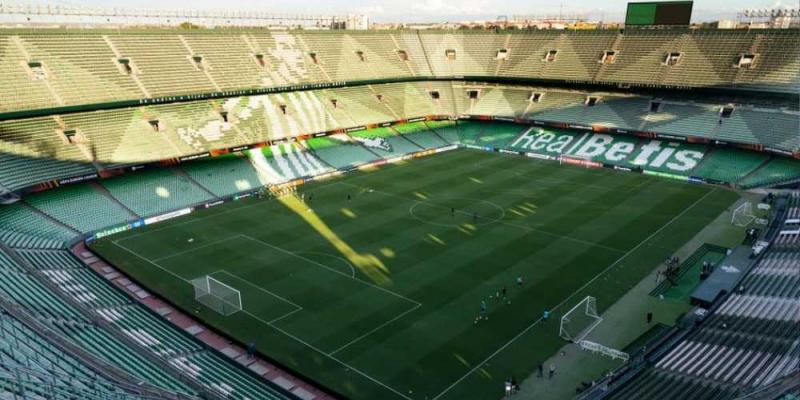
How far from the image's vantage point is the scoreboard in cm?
6016

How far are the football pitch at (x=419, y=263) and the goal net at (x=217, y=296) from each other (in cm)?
47

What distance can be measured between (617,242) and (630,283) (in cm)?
575

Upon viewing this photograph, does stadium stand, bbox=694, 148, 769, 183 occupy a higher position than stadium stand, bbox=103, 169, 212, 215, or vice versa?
stadium stand, bbox=103, 169, 212, 215

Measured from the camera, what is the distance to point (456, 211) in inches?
1610

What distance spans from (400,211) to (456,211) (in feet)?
13.8

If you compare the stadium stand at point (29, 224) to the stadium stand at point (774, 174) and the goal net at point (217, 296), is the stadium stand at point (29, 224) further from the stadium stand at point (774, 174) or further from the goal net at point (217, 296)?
the stadium stand at point (774, 174)

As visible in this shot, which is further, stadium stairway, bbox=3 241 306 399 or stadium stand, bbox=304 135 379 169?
stadium stand, bbox=304 135 379 169

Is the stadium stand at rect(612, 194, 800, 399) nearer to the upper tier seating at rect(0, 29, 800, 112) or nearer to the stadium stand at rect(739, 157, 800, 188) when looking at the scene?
the stadium stand at rect(739, 157, 800, 188)

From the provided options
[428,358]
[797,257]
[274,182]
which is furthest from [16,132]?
[797,257]

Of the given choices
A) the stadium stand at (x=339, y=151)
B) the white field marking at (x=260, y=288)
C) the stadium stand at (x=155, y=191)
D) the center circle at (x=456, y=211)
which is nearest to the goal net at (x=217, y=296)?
the white field marking at (x=260, y=288)

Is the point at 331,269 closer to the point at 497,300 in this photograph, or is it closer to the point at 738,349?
the point at 497,300

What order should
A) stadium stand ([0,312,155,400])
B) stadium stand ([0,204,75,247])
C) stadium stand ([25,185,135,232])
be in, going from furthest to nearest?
stadium stand ([25,185,135,232]) < stadium stand ([0,204,75,247]) < stadium stand ([0,312,155,400])

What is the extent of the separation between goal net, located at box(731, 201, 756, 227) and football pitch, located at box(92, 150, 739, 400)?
1458 millimetres

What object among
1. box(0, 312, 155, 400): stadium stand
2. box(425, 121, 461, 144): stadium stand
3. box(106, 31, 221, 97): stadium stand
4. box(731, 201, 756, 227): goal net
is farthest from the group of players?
box(425, 121, 461, 144): stadium stand
